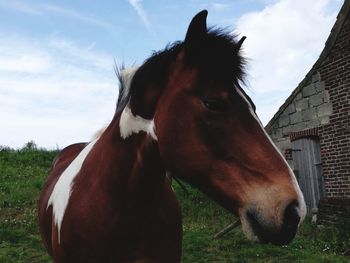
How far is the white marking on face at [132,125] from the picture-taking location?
2252 mm

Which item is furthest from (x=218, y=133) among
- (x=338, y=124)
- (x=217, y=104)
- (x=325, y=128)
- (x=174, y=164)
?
(x=325, y=128)

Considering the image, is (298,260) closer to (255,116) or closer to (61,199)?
(61,199)

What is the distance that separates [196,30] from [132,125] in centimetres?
67

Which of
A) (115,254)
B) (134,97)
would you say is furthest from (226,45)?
(115,254)

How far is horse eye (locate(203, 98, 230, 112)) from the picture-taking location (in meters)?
1.96

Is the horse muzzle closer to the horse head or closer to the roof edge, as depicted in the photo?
the horse head

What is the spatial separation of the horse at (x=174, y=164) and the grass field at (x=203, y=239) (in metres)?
5.30

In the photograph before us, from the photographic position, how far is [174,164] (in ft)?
6.66

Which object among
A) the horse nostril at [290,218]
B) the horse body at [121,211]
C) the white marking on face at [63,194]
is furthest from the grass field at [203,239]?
the horse nostril at [290,218]

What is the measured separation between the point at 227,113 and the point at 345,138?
9503 millimetres

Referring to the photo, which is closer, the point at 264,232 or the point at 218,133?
the point at 264,232

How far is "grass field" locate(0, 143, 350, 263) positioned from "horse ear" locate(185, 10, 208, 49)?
20.1ft

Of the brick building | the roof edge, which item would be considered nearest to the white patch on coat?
the brick building

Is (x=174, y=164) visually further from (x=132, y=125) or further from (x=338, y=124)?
(x=338, y=124)
